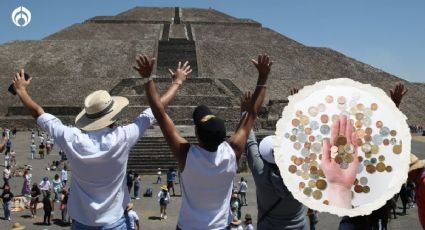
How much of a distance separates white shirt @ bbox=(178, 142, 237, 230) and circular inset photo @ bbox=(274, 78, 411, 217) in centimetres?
34

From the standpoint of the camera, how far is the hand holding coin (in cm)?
283

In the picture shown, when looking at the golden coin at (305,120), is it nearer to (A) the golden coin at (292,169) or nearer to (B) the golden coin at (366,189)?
(A) the golden coin at (292,169)

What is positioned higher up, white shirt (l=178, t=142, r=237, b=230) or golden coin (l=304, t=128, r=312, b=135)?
golden coin (l=304, t=128, r=312, b=135)

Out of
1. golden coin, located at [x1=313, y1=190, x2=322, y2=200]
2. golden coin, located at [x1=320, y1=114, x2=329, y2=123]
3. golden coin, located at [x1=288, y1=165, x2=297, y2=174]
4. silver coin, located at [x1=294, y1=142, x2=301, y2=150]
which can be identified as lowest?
golden coin, located at [x1=313, y1=190, x2=322, y2=200]

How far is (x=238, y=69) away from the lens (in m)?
51.2

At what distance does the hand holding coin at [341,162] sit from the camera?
2.83 metres

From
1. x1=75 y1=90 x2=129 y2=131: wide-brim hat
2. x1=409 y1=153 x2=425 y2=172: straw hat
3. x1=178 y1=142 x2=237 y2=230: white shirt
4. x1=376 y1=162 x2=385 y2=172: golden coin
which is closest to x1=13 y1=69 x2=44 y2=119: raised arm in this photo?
x1=75 y1=90 x2=129 y2=131: wide-brim hat

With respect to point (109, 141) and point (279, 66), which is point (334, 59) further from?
point (109, 141)

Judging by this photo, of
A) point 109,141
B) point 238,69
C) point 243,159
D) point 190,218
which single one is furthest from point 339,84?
point 238,69

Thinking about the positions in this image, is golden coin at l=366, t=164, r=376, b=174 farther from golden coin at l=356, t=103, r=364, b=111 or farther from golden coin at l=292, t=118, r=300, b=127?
golden coin at l=292, t=118, r=300, b=127

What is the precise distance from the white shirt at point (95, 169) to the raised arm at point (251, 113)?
2.29ft

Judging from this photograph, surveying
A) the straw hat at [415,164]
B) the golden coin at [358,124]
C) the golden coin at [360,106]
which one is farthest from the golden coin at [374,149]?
the straw hat at [415,164]

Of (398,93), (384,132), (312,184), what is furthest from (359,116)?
(398,93)

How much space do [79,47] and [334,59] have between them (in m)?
29.3
